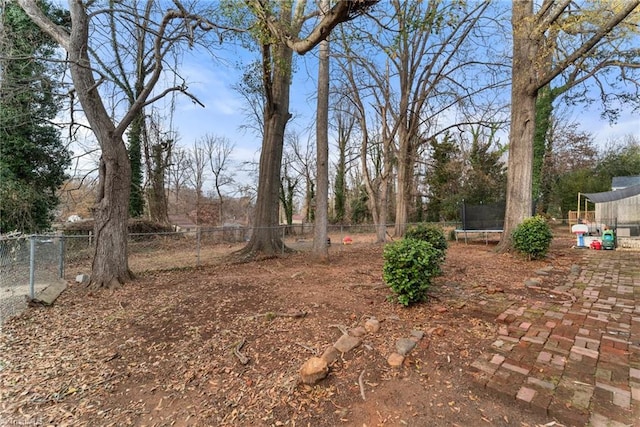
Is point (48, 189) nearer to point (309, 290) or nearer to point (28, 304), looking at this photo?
point (28, 304)

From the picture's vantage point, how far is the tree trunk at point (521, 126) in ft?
23.0

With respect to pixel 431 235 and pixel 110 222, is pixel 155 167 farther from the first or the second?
pixel 431 235

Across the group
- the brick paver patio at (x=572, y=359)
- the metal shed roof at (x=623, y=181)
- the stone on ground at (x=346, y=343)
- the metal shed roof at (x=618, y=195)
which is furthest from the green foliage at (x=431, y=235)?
the metal shed roof at (x=623, y=181)

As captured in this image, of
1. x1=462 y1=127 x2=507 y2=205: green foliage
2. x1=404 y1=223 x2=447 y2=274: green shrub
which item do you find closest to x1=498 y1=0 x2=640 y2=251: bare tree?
x1=404 y1=223 x2=447 y2=274: green shrub

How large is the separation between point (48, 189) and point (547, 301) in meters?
13.0

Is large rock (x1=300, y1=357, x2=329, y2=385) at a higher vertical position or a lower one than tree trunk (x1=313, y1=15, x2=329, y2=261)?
lower

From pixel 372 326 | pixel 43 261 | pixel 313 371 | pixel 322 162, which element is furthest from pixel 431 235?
pixel 43 261

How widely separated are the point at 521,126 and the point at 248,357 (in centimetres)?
822

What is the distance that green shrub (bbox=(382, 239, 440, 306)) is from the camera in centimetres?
329

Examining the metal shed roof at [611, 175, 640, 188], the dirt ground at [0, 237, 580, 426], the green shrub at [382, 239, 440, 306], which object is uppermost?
A: the metal shed roof at [611, 175, 640, 188]

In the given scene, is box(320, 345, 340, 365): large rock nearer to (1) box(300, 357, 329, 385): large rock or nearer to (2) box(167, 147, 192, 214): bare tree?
(1) box(300, 357, 329, 385): large rock

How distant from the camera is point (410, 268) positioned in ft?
10.8

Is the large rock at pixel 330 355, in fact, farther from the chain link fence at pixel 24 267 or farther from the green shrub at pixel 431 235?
the chain link fence at pixel 24 267

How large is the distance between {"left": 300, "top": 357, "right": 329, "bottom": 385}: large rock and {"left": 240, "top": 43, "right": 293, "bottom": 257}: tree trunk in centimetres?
536
